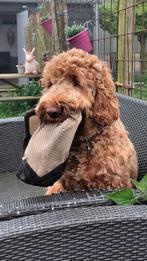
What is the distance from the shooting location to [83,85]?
2.16 metres

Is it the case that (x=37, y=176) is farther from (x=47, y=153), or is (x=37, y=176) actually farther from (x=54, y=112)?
(x=54, y=112)

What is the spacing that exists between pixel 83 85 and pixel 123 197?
653 mm

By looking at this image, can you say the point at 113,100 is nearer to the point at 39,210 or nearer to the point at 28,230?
the point at 39,210

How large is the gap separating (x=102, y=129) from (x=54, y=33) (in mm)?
5580

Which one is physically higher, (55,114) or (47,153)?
(55,114)

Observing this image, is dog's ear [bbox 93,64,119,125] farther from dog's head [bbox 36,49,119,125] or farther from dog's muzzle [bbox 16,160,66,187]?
dog's muzzle [bbox 16,160,66,187]

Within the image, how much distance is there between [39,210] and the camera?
5.51ft

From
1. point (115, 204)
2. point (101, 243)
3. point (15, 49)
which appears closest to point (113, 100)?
point (115, 204)

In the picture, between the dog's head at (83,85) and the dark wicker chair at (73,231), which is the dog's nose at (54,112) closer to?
the dog's head at (83,85)

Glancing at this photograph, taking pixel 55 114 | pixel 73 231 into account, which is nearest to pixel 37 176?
pixel 55 114

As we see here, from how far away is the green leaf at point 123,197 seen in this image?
1.66 meters

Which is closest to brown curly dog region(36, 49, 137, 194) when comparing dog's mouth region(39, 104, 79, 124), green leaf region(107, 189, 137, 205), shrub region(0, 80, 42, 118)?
dog's mouth region(39, 104, 79, 124)

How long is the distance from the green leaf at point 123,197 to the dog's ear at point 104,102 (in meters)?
0.51

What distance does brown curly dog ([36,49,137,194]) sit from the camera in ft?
6.98
